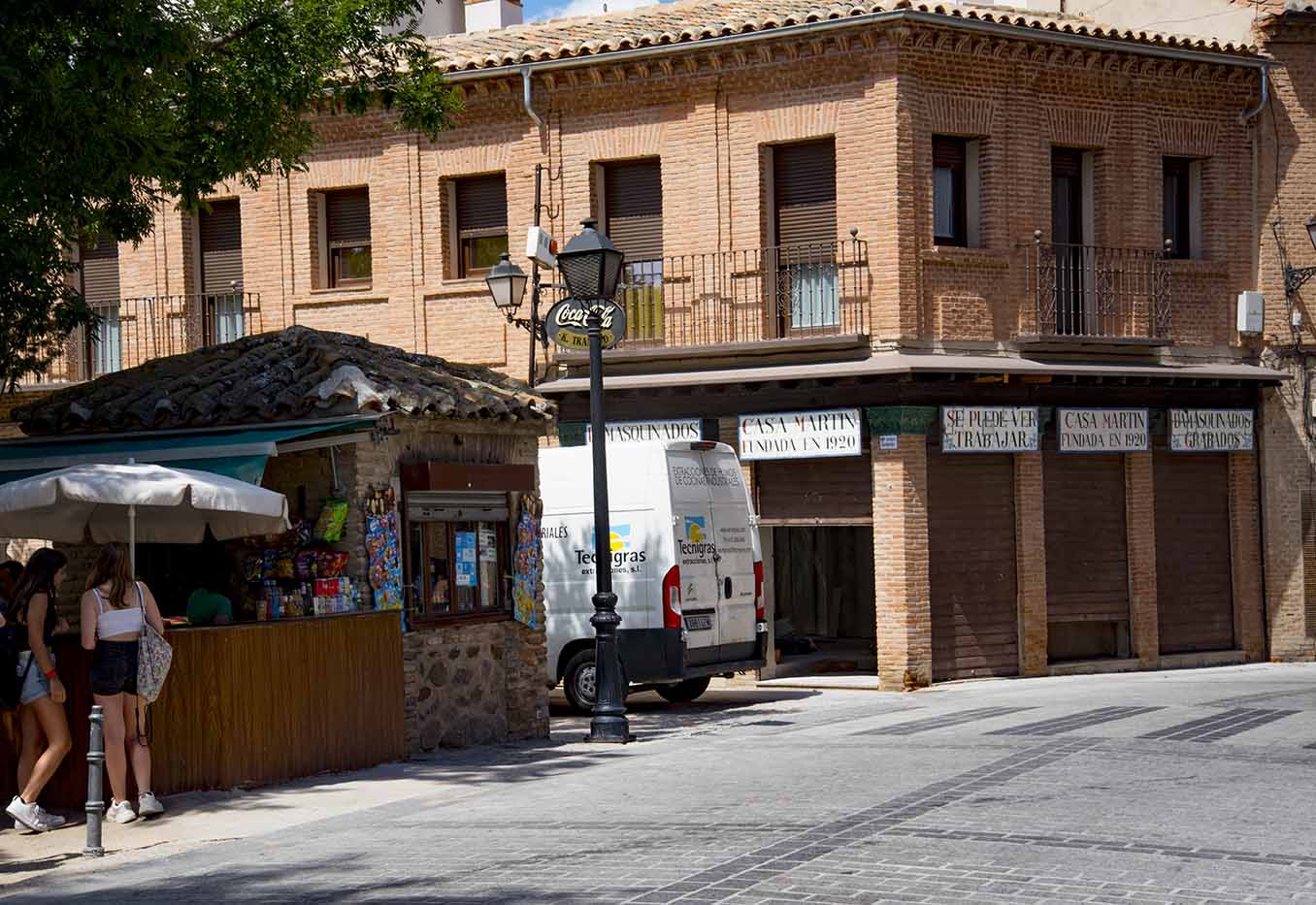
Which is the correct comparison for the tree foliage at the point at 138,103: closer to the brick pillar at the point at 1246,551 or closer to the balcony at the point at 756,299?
the balcony at the point at 756,299

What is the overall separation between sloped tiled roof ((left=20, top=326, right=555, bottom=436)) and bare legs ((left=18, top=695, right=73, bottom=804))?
320 cm

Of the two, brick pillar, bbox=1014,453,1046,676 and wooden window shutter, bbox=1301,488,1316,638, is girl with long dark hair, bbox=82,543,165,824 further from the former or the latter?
wooden window shutter, bbox=1301,488,1316,638

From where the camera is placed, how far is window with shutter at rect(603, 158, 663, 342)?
2300 cm

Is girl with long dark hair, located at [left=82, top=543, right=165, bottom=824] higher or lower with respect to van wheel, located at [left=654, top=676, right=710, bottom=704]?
higher

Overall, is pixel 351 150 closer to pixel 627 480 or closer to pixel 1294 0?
pixel 627 480

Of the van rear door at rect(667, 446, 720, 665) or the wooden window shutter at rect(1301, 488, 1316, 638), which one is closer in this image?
the van rear door at rect(667, 446, 720, 665)

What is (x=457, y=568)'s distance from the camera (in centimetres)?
1497

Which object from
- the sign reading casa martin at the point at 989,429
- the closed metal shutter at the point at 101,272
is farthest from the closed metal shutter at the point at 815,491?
the closed metal shutter at the point at 101,272

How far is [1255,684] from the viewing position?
19188 millimetres

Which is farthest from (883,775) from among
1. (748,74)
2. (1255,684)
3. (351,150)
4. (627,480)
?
(351,150)

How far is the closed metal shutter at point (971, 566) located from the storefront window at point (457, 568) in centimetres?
764

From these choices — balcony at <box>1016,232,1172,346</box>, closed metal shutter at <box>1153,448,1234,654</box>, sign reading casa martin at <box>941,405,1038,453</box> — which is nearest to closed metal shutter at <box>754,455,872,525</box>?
sign reading casa martin at <box>941,405,1038,453</box>

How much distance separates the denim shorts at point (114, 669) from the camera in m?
11.3

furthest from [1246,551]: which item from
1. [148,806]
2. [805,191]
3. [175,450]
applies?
[148,806]
